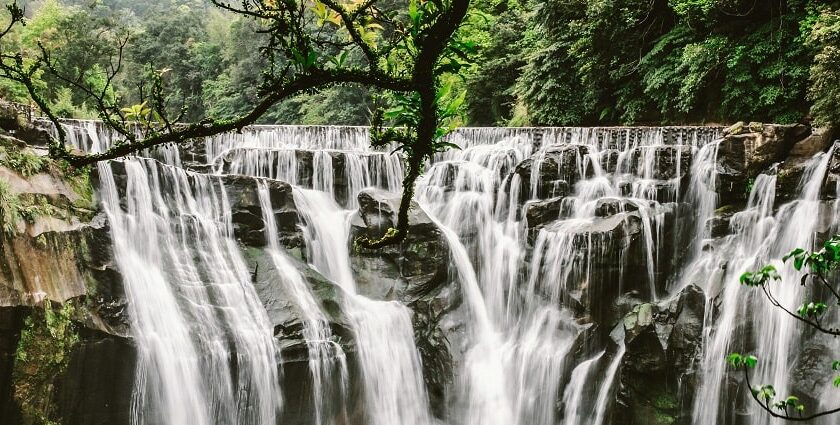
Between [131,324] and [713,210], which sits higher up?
[713,210]

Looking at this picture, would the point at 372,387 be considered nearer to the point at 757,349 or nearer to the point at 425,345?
the point at 425,345

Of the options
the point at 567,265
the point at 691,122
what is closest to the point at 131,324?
the point at 567,265

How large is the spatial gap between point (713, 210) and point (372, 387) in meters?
7.77

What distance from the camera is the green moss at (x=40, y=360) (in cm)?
664

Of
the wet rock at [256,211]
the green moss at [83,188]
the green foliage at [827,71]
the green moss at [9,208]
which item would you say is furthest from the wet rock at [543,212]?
the green moss at [9,208]

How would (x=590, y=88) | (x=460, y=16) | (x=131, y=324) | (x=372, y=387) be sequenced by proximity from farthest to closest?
(x=590, y=88) < (x=372, y=387) < (x=131, y=324) < (x=460, y=16)

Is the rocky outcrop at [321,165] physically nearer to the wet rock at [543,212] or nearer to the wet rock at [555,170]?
the wet rock at [555,170]

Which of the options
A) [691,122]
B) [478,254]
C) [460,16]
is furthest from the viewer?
[691,122]

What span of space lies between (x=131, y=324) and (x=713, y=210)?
11.0 meters

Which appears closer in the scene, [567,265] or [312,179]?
[567,265]

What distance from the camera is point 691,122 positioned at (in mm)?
15945

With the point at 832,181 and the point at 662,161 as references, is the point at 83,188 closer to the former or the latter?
the point at 662,161

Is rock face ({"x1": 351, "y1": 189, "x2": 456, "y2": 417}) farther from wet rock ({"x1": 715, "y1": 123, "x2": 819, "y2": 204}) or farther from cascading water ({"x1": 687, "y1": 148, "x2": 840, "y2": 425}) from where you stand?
wet rock ({"x1": 715, "y1": 123, "x2": 819, "y2": 204})

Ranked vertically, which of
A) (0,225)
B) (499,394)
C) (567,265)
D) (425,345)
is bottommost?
(499,394)
